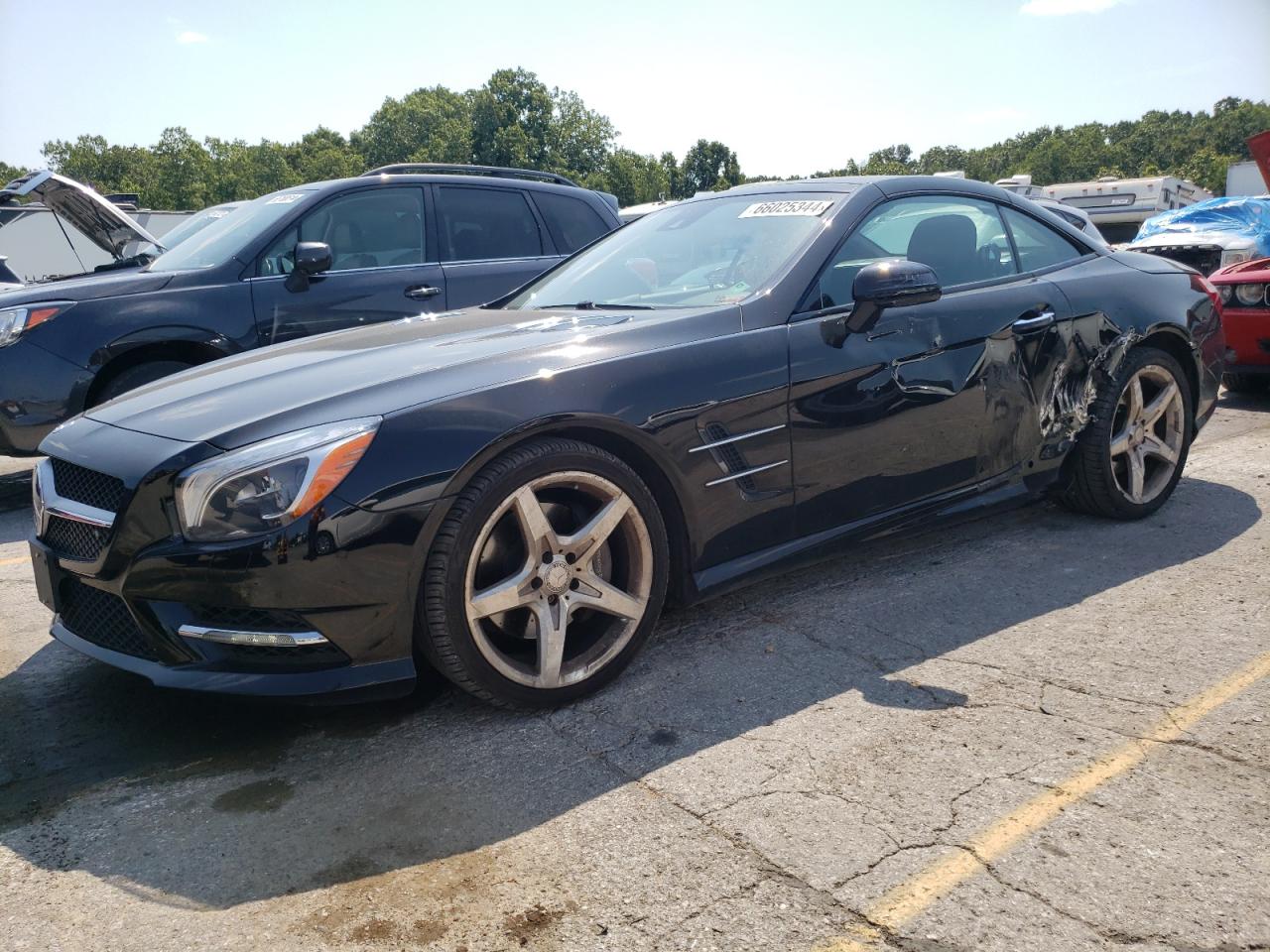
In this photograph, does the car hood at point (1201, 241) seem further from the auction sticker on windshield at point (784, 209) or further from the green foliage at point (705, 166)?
the green foliage at point (705, 166)

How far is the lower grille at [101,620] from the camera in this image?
2678mm

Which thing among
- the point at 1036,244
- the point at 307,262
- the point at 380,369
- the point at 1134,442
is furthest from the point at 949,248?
the point at 307,262

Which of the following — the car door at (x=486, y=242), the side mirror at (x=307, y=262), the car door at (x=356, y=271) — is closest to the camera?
the side mirror at (x=307, y=262)

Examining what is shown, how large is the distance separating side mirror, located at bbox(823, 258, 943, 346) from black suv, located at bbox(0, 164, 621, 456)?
10.1 feet

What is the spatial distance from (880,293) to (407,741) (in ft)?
6.55

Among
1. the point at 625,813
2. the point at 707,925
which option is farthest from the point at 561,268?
the point at 707,925

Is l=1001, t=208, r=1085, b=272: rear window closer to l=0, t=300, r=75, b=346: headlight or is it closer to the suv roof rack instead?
the suv roof rack

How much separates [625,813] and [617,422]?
3.53 feet

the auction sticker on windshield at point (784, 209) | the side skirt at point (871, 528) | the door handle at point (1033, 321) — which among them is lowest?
the side skirt at point (871, 528)

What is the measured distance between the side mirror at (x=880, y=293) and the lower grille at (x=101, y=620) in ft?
7.31

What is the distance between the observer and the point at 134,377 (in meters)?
5.64

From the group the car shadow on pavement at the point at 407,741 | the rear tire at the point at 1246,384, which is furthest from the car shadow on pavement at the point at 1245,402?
the car shadow on pavement at the point at 407,741

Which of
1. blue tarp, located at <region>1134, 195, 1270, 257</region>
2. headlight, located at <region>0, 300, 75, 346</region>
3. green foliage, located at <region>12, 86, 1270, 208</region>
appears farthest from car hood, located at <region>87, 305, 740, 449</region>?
green foliage, located at <region>12, 86, 1270, 208</region>

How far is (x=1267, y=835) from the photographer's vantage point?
2.25 meters
